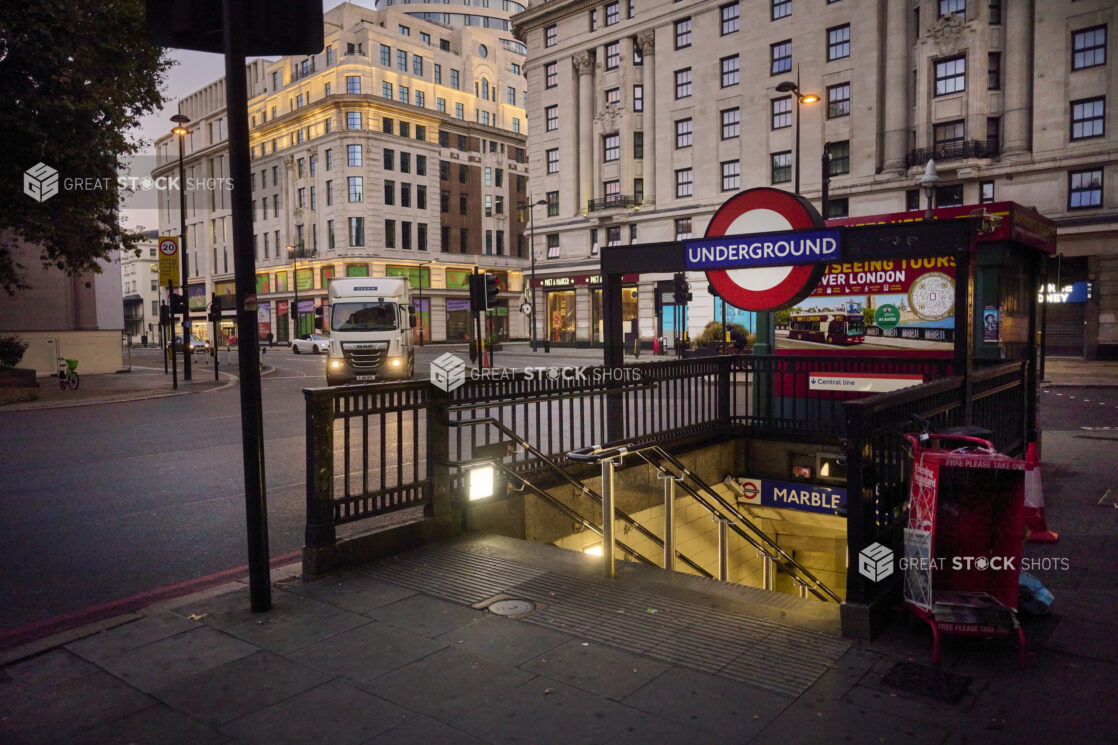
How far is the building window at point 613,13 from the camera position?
50125 millimetres

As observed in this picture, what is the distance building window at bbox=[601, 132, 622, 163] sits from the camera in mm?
50438

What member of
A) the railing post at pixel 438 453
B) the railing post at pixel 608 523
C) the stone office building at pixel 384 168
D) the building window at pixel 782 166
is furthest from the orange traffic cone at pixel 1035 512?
the stone office building at pixel 384 168

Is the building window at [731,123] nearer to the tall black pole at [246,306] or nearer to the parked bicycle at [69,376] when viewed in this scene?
the parked bicycle at [69,376]

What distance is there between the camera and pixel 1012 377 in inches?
342

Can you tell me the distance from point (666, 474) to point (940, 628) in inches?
116

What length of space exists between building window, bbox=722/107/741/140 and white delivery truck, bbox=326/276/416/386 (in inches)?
1104

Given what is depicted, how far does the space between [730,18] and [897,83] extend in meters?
11.3

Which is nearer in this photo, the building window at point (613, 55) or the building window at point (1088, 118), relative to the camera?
the building window at point (1088, 118)

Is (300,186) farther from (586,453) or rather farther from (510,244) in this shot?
(586,453)

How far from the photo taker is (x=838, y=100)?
4075 centimetres

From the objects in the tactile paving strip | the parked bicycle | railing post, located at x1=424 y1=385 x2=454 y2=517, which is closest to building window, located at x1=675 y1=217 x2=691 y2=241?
the parked bicycle

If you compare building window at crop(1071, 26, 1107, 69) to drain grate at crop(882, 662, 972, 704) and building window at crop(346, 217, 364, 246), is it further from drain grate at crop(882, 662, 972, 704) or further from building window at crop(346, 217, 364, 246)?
building window at crop(346, 217, 364, 246)

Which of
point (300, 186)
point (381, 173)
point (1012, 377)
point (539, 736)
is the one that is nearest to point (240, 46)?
point (539, 736)

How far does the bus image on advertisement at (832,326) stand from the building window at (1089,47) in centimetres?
3397
